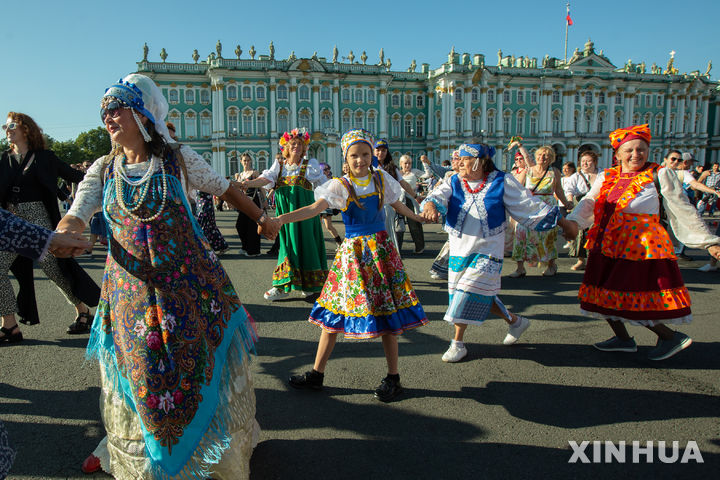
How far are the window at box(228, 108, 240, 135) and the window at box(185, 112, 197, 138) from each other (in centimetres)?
364

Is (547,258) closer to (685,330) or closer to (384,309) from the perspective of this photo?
(685,330)

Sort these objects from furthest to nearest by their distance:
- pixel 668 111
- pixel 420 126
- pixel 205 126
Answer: pixel 668 111
pixel 420 126
pixel 205 126

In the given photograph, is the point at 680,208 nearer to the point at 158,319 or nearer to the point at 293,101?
the point at 158,319

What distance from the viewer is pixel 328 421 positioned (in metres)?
3.19

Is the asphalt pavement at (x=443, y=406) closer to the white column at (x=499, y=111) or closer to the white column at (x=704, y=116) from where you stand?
the white column at (x=499, y=111)

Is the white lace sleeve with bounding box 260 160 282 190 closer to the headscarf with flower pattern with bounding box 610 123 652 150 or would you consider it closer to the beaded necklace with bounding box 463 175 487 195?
the beaded necklace with bounding box 463 175 487 195

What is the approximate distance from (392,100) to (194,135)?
910 inches

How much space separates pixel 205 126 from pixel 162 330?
176ft

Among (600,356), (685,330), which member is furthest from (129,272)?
(685,330)

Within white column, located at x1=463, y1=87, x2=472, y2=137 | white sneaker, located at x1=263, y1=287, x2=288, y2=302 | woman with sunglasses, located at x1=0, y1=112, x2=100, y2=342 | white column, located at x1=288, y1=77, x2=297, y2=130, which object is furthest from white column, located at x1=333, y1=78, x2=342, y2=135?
woman with sunglasses, located at x1=0, y1=112, x2=100, y2=342

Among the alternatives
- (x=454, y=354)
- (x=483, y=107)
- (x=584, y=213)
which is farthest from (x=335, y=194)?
(x=483, y=107)

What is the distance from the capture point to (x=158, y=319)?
2.21 metres

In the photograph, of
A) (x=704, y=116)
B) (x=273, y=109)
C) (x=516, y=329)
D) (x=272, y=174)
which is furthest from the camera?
(x=704, y=116)

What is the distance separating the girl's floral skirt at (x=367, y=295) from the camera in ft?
11.1
